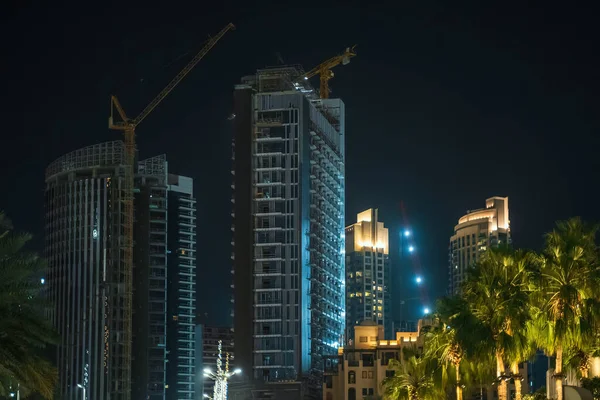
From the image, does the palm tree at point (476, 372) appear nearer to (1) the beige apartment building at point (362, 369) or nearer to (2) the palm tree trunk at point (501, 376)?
(2) the palm tree trunk at point (501, 376)

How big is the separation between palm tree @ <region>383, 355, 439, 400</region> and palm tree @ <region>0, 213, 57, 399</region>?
38883mm

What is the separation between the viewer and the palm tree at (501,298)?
219 ft

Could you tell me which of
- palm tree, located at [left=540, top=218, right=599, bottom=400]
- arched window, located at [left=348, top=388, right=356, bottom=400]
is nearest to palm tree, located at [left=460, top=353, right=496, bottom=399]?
palm tree, located at [left=540, top=218, right=599, bottom=400]

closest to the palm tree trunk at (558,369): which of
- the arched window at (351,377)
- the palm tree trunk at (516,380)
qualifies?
the palm tree trunk at (516,380)

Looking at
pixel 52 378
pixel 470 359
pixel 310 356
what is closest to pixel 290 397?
pixel 310 356

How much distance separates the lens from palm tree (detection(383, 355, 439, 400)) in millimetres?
86125

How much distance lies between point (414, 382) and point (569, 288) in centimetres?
2851

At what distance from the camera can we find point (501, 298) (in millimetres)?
67188

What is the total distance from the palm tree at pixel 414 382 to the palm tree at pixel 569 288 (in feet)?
65.3

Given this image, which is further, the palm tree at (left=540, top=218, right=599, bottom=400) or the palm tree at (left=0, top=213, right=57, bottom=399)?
the palm tree at (left=540, top=218, right=599, bottom=400)

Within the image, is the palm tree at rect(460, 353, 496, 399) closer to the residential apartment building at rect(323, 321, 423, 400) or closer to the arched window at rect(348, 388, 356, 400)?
the residential apartment building at rect(323, 321, 423, 400)

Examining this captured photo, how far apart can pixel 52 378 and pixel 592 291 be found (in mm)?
28562

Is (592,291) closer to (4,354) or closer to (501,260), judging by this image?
(501,260)

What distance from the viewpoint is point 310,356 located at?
19875 centimetres
